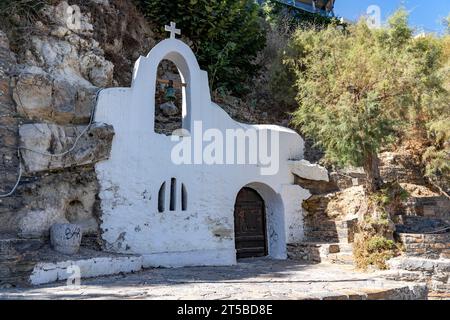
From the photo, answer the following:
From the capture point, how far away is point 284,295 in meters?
5.27

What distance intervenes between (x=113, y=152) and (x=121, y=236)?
70.7 inches

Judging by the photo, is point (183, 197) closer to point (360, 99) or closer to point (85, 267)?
point (85, 267)

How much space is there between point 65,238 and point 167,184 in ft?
8.85

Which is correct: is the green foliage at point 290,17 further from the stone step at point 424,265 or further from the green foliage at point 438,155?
the stone step at point 424,265

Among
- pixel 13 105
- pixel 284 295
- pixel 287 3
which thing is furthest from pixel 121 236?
pixel 287 3

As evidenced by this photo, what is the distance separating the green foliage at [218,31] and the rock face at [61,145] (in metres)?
7.15

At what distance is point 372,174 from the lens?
9.91 metres

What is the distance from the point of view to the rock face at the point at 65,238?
7.35 m

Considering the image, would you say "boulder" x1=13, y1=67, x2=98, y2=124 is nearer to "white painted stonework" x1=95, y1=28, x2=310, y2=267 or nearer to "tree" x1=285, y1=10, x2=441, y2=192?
"white painted stonework" x1=95, y1=28, x2=310, y2=267

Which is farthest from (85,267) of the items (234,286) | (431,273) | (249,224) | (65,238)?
(431,273)

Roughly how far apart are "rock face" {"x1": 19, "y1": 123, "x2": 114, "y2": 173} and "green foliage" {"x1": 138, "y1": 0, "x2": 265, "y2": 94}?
7146mm

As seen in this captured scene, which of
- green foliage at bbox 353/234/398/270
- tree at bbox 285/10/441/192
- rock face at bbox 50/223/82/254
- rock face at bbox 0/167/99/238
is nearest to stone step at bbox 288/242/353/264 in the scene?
green foliage at bbox 353/234/398/270
